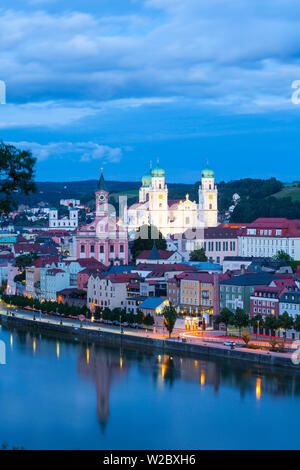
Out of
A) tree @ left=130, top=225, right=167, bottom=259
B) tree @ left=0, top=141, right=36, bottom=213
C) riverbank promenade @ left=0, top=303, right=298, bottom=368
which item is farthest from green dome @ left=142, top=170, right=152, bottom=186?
tree @ left=0, top=141, right=36, bottom=213

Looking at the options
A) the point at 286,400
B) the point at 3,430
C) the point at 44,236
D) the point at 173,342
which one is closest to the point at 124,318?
the point at 173,342

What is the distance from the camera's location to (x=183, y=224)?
35594 mm

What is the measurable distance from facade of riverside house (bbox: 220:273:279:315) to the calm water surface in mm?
2662

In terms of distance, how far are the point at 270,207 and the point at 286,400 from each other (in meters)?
30.9

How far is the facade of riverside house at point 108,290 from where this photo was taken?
68.8 ft

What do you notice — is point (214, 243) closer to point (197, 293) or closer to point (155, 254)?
point (155, 254)

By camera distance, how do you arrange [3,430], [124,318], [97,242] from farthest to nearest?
1. [97,242]
2. [124,318]
3. [3,430]

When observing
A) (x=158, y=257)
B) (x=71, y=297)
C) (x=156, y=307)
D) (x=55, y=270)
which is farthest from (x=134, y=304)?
(x=158, y=257)

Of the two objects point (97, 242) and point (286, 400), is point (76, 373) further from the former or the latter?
point (97, 242)

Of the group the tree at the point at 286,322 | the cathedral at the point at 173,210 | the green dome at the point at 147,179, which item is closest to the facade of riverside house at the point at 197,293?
the tree at the point at 286,322

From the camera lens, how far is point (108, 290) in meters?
21.1

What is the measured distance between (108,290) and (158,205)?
15.1 m
